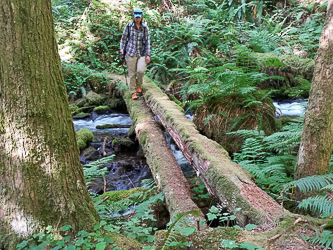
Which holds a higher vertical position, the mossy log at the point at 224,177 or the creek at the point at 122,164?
the mossy log at the point at 224,177

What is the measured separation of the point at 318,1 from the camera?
1395cm

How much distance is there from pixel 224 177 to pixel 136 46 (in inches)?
187

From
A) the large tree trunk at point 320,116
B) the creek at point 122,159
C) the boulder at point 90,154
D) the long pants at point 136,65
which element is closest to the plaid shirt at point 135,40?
the long pants at point 136,65

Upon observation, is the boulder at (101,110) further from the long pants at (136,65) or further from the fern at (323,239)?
the fern at (323,239)

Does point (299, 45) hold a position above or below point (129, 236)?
above

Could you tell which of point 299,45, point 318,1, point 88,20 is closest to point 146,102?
point 88,20

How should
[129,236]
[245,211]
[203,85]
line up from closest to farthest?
1. [129,236]
2. [245,211]
3. [203,85]

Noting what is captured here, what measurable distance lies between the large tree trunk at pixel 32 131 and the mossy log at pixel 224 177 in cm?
151

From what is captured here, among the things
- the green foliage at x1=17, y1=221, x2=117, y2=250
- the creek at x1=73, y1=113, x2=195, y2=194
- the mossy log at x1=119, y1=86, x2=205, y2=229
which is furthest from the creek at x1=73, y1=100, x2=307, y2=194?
the green foliage at x1=17, y1=221, x2=117, y2=250

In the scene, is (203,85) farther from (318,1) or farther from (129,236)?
(318,1)

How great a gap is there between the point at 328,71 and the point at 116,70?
9.30m

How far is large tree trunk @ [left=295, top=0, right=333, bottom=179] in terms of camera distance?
261cm

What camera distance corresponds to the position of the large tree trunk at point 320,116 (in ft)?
8.55

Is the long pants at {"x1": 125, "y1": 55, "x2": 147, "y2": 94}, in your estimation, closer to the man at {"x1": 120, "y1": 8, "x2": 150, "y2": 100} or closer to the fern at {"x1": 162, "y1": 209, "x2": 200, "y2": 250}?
the man at {"x1": 120, "y1": 8, "x2": 150, "y2": 100}
